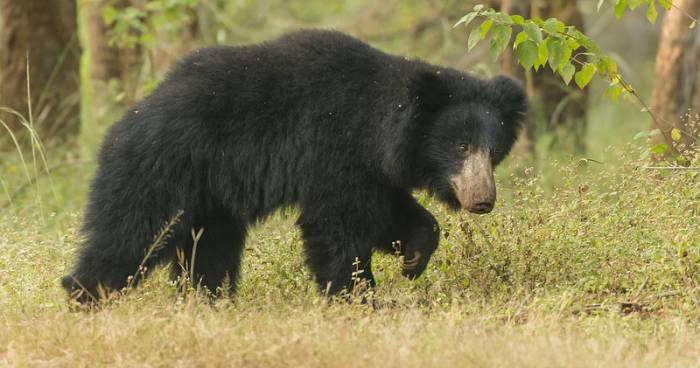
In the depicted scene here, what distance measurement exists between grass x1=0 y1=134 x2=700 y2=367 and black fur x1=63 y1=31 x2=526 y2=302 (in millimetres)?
260

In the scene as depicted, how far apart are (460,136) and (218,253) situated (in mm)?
1514


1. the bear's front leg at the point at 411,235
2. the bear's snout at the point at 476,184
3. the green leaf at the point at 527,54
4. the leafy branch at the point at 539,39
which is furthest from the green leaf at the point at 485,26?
the bear's front leg at the point at 411,235

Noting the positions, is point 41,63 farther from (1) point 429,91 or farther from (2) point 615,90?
(2) point 615,90

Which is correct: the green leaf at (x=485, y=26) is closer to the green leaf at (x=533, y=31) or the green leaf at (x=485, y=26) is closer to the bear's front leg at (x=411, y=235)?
the green leaf at (x=533, y=31)

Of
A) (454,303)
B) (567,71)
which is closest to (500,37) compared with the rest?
(567,71)

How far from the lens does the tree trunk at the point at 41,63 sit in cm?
952

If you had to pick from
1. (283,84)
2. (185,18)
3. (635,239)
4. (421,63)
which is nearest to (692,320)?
(635,239)

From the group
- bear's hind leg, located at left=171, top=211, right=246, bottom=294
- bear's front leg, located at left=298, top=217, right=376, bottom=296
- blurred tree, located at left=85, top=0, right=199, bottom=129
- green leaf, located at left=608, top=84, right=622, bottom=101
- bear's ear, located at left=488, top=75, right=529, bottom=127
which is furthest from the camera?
blurred tree, located at left=85, top=0, right=199, bottom=129

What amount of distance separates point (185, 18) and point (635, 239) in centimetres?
548

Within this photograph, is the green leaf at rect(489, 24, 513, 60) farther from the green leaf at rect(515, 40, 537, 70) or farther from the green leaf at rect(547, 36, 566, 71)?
the green leaf at rect(547, 36, 566, 71)

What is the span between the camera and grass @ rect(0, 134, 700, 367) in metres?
4.17

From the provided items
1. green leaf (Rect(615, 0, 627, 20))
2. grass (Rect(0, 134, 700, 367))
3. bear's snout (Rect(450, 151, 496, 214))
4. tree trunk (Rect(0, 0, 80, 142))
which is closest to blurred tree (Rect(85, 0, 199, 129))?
tree trunk (Rect(0, 0, 80, 142))

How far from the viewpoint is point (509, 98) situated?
5816 millimetres

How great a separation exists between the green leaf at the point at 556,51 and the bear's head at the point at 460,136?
50cm
